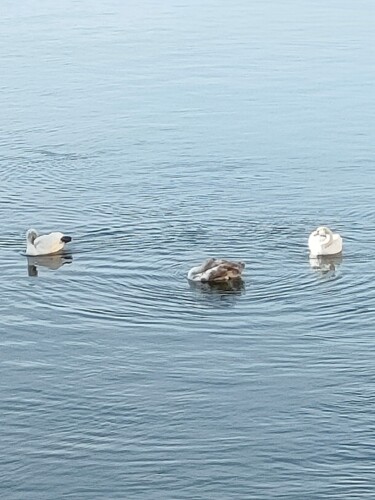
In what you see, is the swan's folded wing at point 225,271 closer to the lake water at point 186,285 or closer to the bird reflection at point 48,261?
the lake water at point 186,285

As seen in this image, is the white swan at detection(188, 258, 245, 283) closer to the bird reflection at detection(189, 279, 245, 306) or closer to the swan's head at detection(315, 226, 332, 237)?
the bird reflection at detection(189, 279, 245, 306)

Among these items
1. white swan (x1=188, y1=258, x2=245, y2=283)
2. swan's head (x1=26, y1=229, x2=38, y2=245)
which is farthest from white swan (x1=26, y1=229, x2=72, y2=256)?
white swan (x1=188, y1=258, x2=245, y2=283)

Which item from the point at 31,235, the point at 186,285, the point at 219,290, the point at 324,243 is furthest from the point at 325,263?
the point at 31,235

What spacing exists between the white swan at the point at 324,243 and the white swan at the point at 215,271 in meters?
1.19

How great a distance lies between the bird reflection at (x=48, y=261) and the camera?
2006 centimetres

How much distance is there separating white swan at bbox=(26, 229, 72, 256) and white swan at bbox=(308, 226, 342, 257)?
3.51 metres

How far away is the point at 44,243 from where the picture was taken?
2008 centimetres

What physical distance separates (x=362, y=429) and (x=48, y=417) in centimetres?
324

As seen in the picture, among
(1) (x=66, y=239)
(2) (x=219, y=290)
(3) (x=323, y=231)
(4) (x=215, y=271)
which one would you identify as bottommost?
(2) (x=219, y=290)

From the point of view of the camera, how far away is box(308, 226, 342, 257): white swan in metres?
19.3

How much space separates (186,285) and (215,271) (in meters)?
0.55

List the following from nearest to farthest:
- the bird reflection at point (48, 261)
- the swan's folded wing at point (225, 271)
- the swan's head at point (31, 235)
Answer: the swan's folded wing at point (225, 271), the bird reflection at point (48, 261), the swan's head at point (31, 235)

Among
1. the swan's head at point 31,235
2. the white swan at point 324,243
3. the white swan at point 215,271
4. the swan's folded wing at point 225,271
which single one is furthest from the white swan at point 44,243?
the white swan at point 324,243

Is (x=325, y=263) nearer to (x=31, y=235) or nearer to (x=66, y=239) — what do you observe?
(x=66, y=239)
